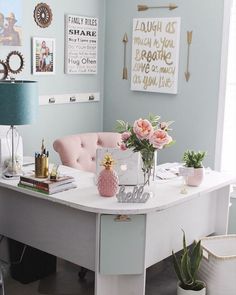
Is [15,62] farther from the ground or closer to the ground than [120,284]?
farther from the ground

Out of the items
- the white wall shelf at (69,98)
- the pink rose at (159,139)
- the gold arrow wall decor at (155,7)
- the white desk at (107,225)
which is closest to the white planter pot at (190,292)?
the white desk at (107,225)

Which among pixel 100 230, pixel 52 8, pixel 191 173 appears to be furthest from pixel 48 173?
pixel 52 8

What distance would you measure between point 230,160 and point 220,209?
716mm

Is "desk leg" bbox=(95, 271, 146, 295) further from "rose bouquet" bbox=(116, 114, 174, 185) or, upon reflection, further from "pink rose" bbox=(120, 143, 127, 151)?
"pink rose" bbox=(120, 143, 127, 151)

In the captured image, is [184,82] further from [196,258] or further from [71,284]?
[71,284]

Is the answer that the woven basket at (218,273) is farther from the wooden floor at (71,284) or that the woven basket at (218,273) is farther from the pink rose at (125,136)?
the pink rose at (125,136)

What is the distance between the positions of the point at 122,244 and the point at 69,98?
1841 mm

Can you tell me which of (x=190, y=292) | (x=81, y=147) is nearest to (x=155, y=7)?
(x=81, y=147)

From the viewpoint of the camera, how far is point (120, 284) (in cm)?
271

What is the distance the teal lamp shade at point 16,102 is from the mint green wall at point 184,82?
145cm

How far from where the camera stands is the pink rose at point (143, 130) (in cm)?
270

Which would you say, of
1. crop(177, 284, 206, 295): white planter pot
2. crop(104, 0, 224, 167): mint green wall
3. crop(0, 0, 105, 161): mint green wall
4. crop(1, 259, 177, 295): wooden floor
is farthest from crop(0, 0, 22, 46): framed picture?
crop(177, 284, 206, 295): white planter pot

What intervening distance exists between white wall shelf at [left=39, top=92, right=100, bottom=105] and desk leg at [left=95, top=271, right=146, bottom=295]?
171 cm

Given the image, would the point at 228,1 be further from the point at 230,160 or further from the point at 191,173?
the point at 191,173
